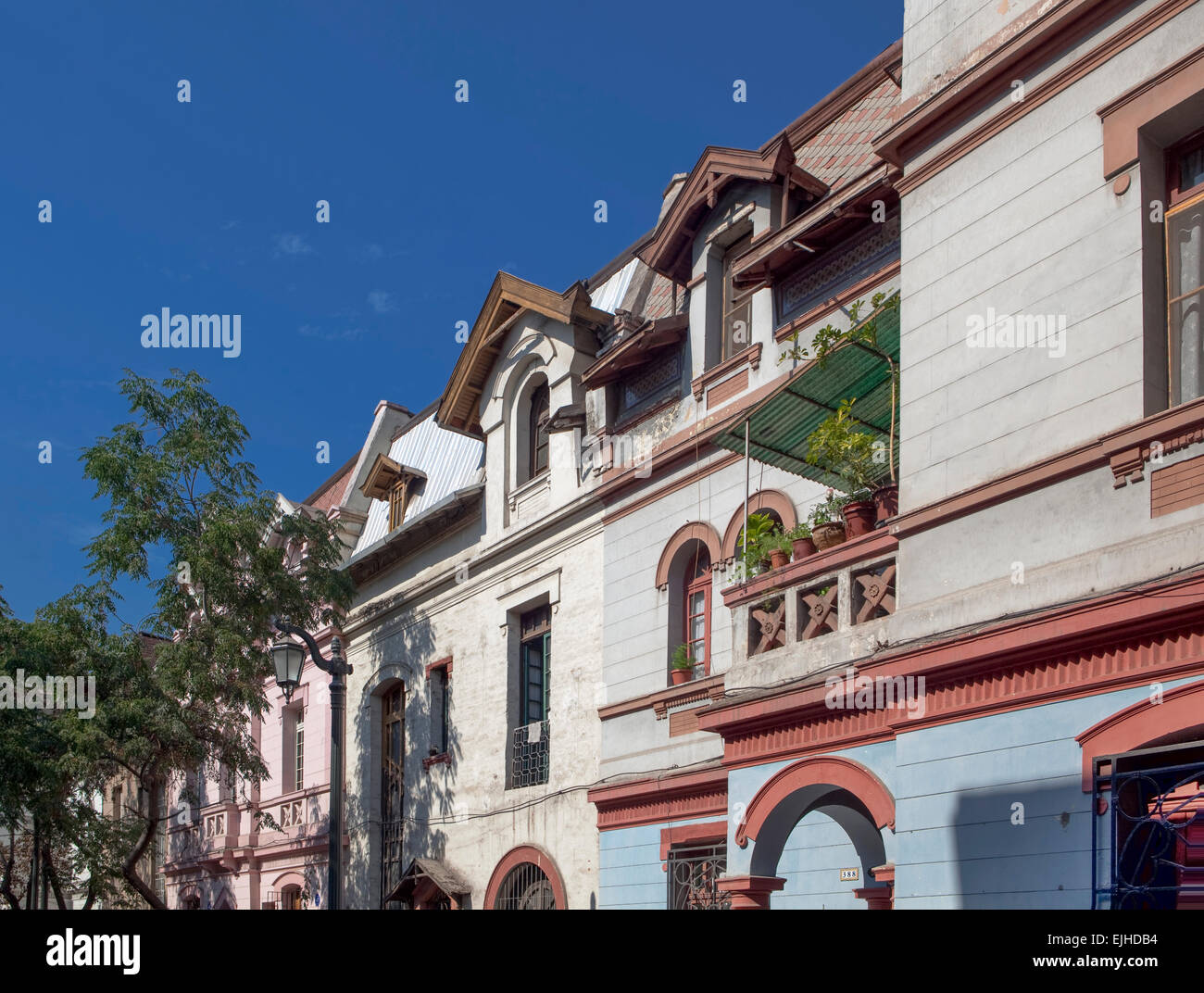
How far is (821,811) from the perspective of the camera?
12.1m

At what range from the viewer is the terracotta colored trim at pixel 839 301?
43.3 ft

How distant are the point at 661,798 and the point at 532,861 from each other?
3.27m

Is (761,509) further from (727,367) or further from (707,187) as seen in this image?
(707,187)

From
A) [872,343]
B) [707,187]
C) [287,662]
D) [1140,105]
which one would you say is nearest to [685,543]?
[707,187]

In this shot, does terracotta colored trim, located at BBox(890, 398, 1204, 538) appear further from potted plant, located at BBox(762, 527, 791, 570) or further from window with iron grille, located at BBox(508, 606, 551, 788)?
window with iron grille, located at BBox(508, 606, 551, 788)

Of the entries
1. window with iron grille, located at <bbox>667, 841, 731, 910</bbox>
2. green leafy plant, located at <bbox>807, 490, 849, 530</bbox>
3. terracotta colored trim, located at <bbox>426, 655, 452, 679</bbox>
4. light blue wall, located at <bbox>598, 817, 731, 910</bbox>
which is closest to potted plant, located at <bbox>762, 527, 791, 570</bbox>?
green leafy plant, located at <bbox>807, 490, 849, 530</bbox>

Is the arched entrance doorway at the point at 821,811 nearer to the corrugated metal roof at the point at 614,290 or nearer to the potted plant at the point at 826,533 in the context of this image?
the potted plant at the point at 826,533

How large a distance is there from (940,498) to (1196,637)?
225 centimetres

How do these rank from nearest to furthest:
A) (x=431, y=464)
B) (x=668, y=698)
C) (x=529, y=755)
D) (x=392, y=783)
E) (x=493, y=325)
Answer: (x=668, y=698)
(x=529, y=755)
(x=493, y=325)
(x=392, y=783)
(x=431, y=464)

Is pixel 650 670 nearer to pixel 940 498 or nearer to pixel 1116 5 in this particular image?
pixel 940 498

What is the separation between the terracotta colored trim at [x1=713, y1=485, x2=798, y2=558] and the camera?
13961mm

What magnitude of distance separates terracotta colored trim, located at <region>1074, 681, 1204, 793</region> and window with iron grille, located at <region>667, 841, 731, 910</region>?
6.38 m

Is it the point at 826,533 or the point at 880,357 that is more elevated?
the point at 880,357

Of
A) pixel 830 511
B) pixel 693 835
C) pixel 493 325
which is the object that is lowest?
pixel 693 835
